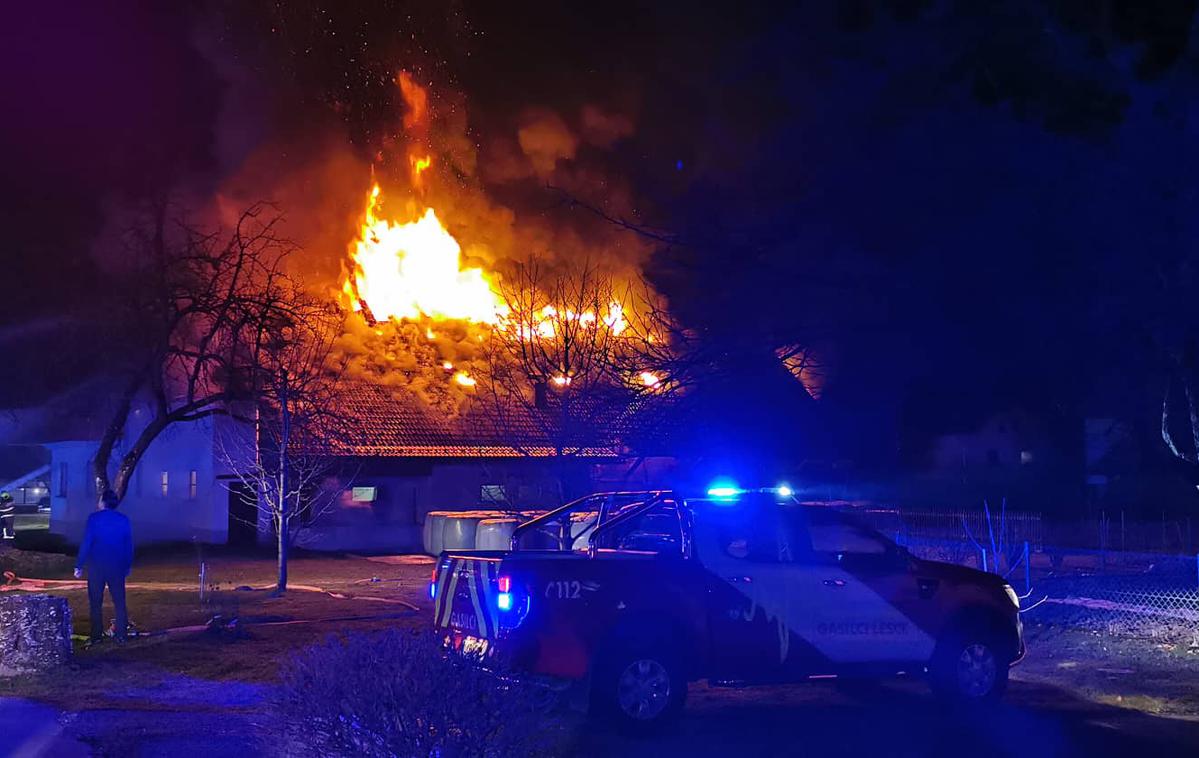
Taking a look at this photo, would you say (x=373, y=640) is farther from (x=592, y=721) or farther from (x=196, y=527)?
(x=196, y=527)

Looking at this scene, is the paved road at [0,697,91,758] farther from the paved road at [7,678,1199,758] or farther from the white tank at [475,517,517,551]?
the white tank at [475,517,517,551]

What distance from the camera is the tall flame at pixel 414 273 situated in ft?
129

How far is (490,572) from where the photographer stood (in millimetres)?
8438

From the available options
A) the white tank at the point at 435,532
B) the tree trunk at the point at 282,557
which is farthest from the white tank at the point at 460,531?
the tree trunk at the point at 282,557

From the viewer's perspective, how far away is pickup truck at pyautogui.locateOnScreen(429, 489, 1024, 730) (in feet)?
27.3

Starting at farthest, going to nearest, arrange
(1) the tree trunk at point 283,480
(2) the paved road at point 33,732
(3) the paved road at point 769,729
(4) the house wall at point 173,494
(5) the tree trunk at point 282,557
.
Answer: (4) the house wall at point 173,494, (5) the tree trunk at point 282,557, (1) the tree trunk at point 283,480, (3) the paved road at point 769,729, (2) the paved road at point 33,732

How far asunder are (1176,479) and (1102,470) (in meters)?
3.51

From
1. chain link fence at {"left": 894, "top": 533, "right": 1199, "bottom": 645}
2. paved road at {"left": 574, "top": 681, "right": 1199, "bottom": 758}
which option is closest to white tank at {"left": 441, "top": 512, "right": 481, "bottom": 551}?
chain link fence at {"left": 894, "top": 533, "right": 1199, "bottom": 645}

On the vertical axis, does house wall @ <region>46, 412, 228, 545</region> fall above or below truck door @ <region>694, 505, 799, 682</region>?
above

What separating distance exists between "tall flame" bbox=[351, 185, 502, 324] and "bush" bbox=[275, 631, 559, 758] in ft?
107

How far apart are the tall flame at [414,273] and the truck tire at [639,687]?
30.3 meters

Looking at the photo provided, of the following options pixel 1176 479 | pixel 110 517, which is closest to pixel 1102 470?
pixel 1176 479

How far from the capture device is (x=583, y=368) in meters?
15.6

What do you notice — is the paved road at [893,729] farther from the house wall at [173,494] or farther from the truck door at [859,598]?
the house wall at [173,494]
